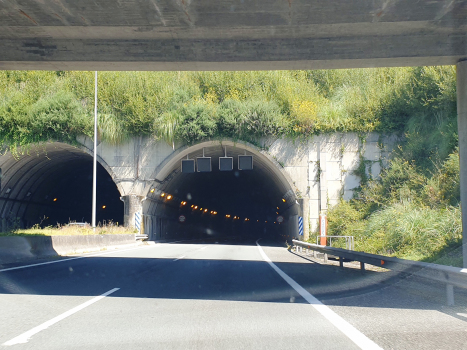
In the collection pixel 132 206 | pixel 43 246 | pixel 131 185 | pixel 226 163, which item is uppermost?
pixel 226 163

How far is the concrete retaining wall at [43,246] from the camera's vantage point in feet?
51.7

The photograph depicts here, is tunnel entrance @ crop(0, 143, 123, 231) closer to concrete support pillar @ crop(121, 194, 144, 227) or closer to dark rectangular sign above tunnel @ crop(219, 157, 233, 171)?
concrete support pillar @ crop(121, 194, 144, 227)

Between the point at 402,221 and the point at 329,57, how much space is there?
9.00 meters

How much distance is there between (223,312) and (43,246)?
12210 millimetres

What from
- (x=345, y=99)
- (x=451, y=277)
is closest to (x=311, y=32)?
(x=451, y=277)

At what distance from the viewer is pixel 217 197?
66.1 meters

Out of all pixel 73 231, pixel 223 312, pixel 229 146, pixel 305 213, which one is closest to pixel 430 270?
pixel 223 312

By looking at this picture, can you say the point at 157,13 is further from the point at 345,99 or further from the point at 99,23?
the point at 345,99

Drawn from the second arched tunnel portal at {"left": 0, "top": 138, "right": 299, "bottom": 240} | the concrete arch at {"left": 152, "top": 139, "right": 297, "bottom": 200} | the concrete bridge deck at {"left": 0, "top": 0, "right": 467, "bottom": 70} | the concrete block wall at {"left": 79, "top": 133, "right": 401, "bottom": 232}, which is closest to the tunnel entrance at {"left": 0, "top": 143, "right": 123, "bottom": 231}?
the second arched tunnel portal at {"left": 0, "top": 138, "right": 299, "bottom": 240}

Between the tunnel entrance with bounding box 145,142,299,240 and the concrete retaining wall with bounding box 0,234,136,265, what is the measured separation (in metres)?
11.2

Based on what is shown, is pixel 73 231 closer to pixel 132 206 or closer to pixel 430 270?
pixel 132 206

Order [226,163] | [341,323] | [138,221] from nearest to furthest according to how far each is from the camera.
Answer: [341,323] → [226,163] → [138,221]

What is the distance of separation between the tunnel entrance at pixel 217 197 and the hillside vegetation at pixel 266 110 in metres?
2.37

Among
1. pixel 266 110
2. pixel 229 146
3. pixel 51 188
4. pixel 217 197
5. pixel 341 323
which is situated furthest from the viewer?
pixel 217 197
